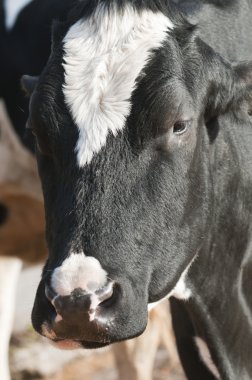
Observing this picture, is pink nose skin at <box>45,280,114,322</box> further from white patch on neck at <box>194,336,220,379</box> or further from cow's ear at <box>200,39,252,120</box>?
white patch on neck at <box>194,336,220,379</box>

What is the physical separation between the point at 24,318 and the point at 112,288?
4.35 metres

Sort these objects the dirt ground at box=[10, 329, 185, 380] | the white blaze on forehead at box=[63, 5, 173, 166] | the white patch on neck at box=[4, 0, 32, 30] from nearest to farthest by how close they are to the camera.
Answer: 1. the white blaze on forehead at box=[63, 5, 173, 166]
2. the white patch on neck at box=[4, 0, 32, 30]
3. the dirt ground at box=[10, 329, 185, 380]

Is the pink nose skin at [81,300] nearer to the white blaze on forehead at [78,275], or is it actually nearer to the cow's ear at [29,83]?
the white blaze on forehead at [78,275]

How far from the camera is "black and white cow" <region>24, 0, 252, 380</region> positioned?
350 cm

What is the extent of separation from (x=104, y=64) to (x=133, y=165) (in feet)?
1.20

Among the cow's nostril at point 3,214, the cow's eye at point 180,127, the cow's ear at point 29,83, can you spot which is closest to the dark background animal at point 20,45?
the cow's nostril at point 3,214

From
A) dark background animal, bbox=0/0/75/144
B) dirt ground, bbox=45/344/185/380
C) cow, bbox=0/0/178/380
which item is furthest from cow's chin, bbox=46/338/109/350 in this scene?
dirt ground, bbox=45/344/185/380

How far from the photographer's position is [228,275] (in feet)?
14.2

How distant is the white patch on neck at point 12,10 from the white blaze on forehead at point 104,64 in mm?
2277

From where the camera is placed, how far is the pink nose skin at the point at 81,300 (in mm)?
3395

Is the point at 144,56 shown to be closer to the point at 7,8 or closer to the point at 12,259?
the point at 7,8

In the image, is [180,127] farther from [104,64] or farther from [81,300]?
[81,300]

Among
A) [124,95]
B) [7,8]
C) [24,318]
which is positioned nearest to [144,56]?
[124,95]

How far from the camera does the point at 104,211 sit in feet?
11.7
